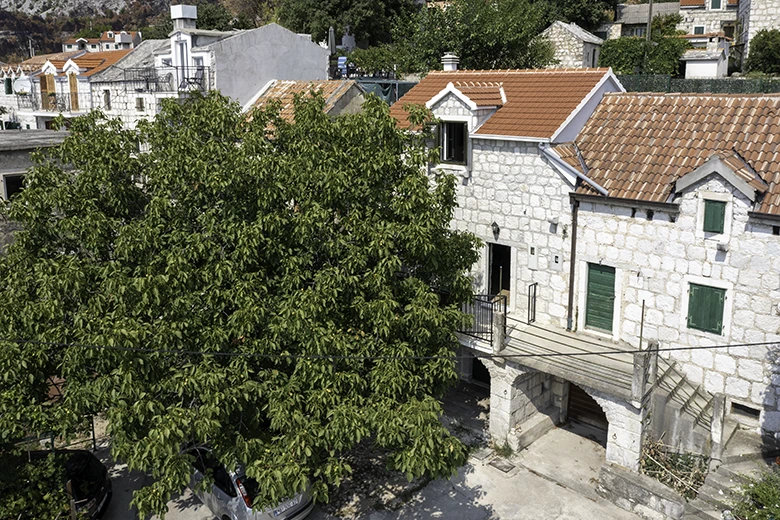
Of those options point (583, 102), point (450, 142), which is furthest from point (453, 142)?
point (583, 102)

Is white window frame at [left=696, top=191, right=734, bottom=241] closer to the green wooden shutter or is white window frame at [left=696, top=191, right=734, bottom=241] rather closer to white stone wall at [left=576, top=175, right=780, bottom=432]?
white stone wall at [left=576, top=175, right=780, bottom=432]

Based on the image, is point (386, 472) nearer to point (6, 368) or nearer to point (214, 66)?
point (6, 368)

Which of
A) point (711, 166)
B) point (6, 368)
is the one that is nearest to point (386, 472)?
point (6, 368)

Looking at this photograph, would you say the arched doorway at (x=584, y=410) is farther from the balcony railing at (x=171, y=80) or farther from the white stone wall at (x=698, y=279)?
Answer: the balcony railing at (x=171, y=80)

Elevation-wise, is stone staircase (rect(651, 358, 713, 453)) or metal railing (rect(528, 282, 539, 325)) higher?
metal railing (rect(528, 282, 539, 325))

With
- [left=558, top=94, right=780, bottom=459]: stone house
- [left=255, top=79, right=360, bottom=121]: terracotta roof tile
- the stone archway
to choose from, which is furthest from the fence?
the stone archway

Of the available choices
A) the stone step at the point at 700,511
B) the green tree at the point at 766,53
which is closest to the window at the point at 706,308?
the stone step at the point at 700,511
